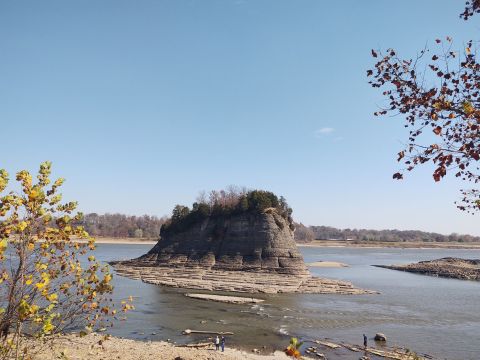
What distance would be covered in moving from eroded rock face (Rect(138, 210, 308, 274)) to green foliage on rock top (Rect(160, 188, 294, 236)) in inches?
55.2

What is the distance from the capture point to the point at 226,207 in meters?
87.6

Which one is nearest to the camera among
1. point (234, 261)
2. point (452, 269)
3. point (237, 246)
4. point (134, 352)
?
point (134, 352)

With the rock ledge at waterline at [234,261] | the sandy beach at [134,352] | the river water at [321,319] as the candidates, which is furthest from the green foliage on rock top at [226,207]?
the sandy beach at [134,352]

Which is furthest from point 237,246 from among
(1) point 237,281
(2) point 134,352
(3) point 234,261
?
(2) point 134,352

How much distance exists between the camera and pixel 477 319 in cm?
4409

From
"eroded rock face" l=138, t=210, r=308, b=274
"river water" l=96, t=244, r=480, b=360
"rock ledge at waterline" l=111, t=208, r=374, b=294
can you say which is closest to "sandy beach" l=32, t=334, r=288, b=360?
"river water" l=96, t=244, r=480, b=360

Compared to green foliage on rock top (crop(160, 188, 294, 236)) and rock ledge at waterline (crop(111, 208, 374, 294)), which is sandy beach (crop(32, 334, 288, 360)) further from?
green foliage on rock top (crop(160, 188, 294, 236))

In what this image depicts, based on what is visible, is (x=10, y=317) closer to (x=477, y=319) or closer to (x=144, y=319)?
(x=144, y=319)

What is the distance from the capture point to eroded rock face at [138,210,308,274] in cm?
7594

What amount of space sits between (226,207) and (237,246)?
1097 cm

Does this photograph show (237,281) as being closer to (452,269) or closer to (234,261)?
(234,261)

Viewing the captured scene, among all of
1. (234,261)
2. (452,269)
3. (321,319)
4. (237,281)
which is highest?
(234,261)

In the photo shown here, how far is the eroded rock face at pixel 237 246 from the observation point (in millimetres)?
75938

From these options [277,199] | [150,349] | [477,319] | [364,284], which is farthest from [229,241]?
[150,349]
